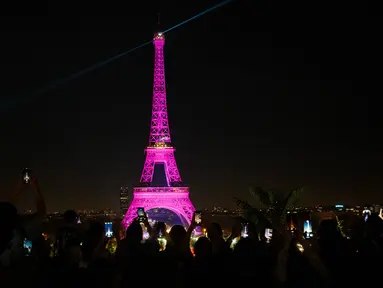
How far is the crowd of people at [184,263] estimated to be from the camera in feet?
21.3

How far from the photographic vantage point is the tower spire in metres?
61.6

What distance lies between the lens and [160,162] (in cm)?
6431

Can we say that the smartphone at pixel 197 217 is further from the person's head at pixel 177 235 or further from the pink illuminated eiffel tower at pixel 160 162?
the pink illuminated eiffel tower at pixel 160 162

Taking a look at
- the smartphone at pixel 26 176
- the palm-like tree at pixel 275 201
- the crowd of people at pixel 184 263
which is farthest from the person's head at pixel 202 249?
the palm-like tree at pixel 275 201

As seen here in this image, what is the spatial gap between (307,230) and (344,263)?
1132 cm

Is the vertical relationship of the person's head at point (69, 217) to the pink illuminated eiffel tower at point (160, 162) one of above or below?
below

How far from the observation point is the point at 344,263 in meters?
7.12

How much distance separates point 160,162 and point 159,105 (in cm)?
570

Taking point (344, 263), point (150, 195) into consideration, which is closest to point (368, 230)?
point (344, 263)

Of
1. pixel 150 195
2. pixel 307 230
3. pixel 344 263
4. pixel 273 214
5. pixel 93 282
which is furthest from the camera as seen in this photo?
pixel 150 195

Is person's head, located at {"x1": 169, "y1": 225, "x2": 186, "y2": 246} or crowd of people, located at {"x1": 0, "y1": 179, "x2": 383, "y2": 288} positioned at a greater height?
person's head, located at {"x1": 169, "y1": 225, "x2": 186, "y2": 246}

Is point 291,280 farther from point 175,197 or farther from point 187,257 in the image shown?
point 175,197

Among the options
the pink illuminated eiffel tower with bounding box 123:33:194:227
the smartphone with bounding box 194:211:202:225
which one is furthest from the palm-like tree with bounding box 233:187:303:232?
the pink illuminated eiffel tower with bounding box 123:33:194:227

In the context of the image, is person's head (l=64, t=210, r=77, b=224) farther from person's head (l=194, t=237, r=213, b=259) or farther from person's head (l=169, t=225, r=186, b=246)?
person's head (l=194, t=237, r=213, b=259)
